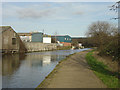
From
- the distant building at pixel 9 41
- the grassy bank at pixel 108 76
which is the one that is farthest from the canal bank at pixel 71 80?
the distant building at pixel 9 41

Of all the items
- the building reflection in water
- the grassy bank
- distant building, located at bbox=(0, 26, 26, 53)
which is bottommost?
the building reflection in water

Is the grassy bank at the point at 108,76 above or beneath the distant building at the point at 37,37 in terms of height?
beneath

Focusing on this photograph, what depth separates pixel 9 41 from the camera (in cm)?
4359

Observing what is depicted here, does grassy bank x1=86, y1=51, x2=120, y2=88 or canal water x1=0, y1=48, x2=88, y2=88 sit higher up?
grassy bank x1=86, y1=51, x2=120, y2=88

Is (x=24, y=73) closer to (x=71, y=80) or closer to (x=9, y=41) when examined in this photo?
(x=71, y=80)

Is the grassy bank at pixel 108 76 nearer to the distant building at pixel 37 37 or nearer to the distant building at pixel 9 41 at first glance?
the distant building at pixel 9 41

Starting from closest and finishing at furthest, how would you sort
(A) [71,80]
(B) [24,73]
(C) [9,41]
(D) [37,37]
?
(A) [71,80]
(B) [24,73]
(C) [9,41]
(D) [37,37]

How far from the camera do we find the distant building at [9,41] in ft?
135

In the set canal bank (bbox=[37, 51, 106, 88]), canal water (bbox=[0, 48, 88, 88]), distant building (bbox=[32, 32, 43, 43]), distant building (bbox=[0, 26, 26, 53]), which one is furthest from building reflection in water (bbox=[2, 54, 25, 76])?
distant building (bbox=[32, 32, 43, 43])

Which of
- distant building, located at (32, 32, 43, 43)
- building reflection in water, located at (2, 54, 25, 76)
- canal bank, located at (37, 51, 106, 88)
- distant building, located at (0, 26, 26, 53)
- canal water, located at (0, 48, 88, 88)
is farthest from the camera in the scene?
distant building, located at (32, 32, 43, 43)

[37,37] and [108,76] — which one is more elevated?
[37,37]

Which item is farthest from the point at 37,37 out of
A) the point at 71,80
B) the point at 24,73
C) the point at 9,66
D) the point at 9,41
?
the point at 71,80

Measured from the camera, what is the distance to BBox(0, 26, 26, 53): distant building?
41188mm

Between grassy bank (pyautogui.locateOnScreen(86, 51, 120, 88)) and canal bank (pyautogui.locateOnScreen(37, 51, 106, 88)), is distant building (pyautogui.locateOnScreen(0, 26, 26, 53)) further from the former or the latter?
grassy bank (pyautogui.locateOnScreen(86, 51, 120, 88))
